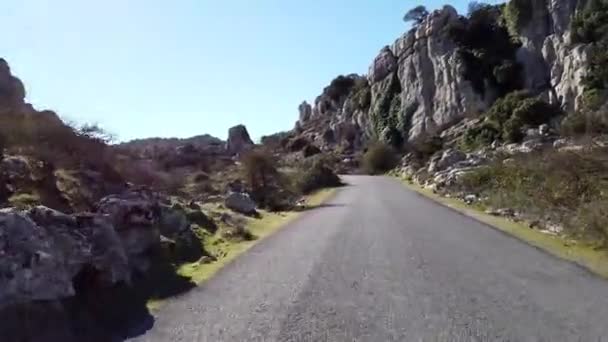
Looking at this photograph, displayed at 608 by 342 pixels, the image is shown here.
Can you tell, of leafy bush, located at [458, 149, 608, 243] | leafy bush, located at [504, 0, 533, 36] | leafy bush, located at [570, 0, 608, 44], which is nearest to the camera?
leafy bush, located at [458, 149, 608, 243]

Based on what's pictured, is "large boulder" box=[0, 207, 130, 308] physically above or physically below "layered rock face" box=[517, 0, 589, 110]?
below

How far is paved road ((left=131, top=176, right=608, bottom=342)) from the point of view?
7973 mm

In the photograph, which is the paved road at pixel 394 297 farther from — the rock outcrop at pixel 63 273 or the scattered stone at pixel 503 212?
the scattered stone at pixel 503 212

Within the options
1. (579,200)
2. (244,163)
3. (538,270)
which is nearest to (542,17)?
(244,163)

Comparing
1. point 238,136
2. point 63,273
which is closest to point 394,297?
point 63,273

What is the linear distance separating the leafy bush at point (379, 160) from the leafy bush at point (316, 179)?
26.8 metres

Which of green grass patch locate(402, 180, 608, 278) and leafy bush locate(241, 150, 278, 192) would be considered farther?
leafy bush locate(241, 150, 278, 192)

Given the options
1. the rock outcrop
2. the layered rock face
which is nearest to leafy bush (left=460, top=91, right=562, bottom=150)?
the layered rock face

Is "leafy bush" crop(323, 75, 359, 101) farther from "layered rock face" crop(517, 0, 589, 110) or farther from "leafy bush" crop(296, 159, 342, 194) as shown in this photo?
"leafy bush" crop(296, 159, 342, 194)

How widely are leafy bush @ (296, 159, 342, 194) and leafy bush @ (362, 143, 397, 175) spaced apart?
87.8 feet

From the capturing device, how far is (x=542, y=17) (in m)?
80.0

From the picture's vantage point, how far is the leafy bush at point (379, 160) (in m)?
94.9

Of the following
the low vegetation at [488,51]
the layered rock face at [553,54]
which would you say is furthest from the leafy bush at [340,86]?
the layered rock face at [553,54]

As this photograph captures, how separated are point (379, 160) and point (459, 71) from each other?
1739 centimetres
